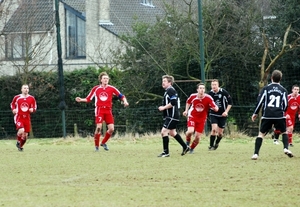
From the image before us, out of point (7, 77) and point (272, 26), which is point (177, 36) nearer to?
point (272, 26)

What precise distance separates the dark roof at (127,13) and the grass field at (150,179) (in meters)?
22.6

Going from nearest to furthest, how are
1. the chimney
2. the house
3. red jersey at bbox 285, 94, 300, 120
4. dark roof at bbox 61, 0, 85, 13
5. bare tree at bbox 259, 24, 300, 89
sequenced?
red jersey at bbox 285, 94, 300, 120 < bare tree at bbox 259, 24, 300, 89 < the house < the chimney < dark roof at bbox 61, 0, 85, 13

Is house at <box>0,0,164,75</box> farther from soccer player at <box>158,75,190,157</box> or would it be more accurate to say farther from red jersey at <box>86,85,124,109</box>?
soccer player at <box>158,75,190,157</box>

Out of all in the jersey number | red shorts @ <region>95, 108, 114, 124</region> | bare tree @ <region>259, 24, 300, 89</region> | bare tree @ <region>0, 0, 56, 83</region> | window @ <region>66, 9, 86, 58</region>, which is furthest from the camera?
window @ <region>66, 9, 86, 58</region>

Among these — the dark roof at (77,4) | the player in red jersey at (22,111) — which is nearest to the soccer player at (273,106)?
the player in red jersey at (22,111)

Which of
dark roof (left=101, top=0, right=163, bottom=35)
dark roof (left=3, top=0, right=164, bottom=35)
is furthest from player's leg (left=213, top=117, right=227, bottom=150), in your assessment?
dark roof (left=101, top=0, right=163, bottom=35)

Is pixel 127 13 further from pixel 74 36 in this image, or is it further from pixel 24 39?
pixel 24 39

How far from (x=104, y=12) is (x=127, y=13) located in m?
1.89

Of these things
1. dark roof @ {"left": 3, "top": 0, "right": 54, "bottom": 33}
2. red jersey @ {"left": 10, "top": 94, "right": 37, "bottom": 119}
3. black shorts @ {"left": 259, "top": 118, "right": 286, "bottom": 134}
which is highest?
dark roof @ {"left": 3, "top": 0, "right": 54, "bottom": 33}

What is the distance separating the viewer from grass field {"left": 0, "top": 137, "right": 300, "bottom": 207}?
9.63 meters

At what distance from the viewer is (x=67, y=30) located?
40906 mm

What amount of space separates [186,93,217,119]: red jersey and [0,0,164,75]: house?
15.7m

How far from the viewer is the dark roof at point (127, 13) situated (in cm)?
4040

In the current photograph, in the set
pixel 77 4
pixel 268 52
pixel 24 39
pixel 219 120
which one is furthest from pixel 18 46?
pixel 219 120
